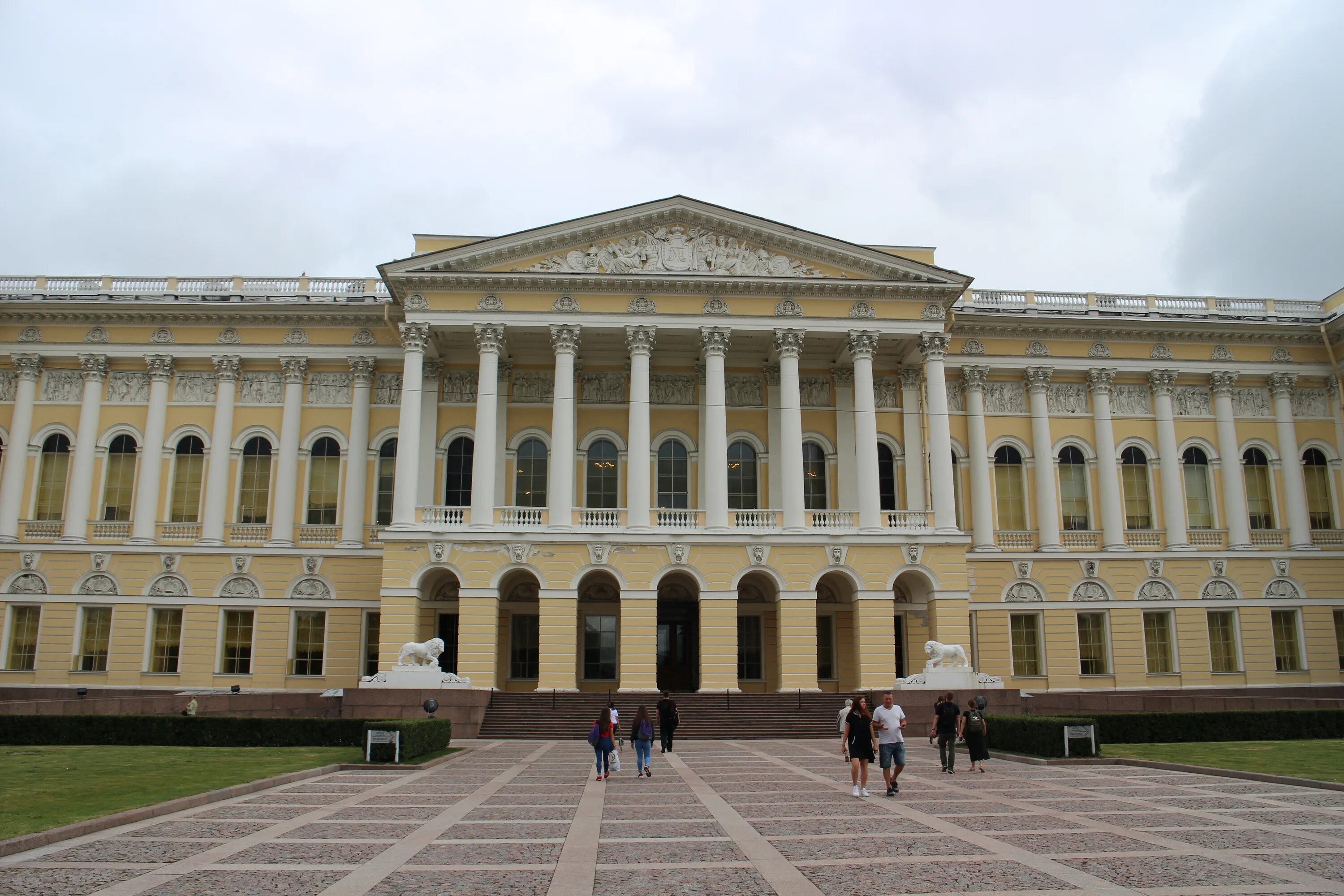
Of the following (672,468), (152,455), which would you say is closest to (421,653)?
(672,468)

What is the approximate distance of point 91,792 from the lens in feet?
51.9

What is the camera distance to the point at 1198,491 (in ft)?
140

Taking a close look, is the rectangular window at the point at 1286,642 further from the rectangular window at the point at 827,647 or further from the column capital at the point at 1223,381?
the rectangular window at the point at 827,647

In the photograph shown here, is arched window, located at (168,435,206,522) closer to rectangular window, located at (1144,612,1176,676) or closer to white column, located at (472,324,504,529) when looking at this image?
white column, located at (472,324,504,529)

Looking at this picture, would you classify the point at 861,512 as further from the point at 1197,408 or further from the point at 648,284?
the point at 1197,408

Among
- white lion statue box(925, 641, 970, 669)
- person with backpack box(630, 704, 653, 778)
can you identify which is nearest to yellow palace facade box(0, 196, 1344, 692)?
white lion statue box(925, 641, 970, 669)

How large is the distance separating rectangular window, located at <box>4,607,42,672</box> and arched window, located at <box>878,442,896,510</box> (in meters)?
32.6

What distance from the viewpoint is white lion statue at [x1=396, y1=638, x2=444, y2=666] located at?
32219 mm

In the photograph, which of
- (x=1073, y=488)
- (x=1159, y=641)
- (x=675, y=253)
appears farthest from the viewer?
(x=1073, y=488)

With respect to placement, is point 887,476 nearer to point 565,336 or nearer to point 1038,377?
point 1038,377

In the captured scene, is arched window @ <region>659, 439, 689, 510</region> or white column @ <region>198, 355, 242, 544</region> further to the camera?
arched window @ <region>659, 439, 689, 510</region>

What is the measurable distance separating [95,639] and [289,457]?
32.2 feet

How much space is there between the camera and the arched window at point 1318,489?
140ft

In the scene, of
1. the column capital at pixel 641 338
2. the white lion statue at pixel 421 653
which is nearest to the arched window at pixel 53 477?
the white lion statue at pixel 421 653
